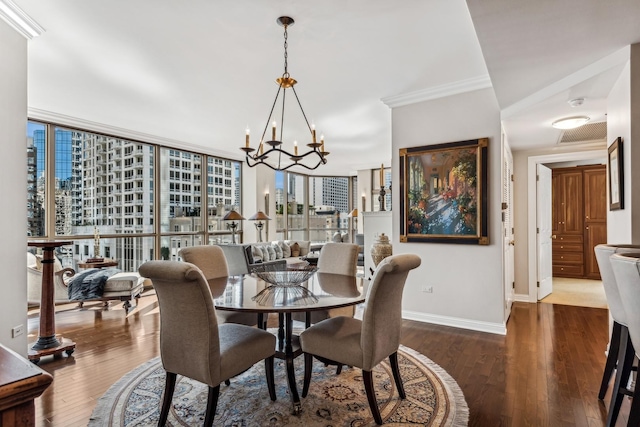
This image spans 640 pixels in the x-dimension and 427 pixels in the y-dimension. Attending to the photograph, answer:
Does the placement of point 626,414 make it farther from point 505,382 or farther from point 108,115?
point 108,115

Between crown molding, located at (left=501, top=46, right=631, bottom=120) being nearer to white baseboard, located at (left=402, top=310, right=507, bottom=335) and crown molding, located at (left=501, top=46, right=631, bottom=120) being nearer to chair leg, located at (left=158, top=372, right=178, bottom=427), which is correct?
white baseboard, located at (left=402, top=310, right=507, bottom=335)

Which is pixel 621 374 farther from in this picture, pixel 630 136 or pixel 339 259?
pixel 339 259

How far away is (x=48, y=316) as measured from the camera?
3.15 metres

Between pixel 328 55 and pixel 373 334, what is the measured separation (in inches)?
94.0

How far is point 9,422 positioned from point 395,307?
1.86 meters

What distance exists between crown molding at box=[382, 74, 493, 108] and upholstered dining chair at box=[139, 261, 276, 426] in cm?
320

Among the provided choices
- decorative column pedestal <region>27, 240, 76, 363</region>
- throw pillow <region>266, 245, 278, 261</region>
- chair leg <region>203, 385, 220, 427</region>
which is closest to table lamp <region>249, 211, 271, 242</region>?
throw pillow <region>266, 245, 278, 261</region>

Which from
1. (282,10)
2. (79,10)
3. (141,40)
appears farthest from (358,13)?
(79,10)

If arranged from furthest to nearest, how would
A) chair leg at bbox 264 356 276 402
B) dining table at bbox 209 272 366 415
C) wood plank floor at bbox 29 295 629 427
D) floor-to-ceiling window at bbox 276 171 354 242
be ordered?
floor-to-ceiling window at bbox 276 171 354 242, chair leg at bbox 264 356 276 402, wood plank floor at bbox 29 295 629 427, dining table at bbox 209 272 366 415

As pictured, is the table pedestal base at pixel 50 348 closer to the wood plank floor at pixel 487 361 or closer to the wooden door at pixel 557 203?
the wood plank floor at pixel 487 361

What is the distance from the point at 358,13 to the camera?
2477 mm

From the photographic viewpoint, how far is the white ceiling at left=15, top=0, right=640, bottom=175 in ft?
7.52

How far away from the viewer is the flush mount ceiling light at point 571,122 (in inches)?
142

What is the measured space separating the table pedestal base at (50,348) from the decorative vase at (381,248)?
336cm
